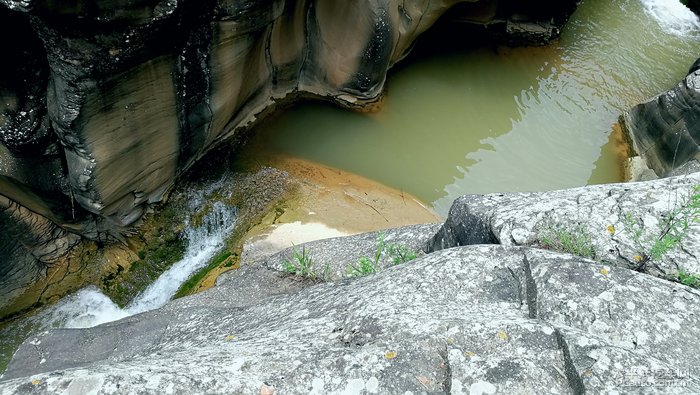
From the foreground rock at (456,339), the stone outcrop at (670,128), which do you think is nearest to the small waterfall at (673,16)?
the stone outcrop at (670,128)

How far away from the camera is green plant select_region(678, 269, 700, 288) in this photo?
3082mm

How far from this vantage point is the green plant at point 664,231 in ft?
10.6

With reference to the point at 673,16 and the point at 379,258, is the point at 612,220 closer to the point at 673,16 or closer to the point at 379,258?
the point at 379,258

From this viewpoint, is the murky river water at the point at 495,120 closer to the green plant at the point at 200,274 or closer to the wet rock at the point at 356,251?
the green plant at the point at 200,274

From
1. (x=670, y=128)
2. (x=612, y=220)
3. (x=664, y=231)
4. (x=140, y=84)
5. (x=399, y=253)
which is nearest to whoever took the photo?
(x=664, y=231)

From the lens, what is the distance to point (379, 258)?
494cm

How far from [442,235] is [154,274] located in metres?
4.37

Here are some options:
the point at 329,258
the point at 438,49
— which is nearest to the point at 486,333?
the point at 329,258

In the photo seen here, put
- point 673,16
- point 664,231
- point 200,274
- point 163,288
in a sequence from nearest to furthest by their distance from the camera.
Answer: point 664,231 → point 200,274 → point 163,288 → point 673,16

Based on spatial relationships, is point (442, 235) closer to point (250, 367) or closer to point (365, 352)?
point (365, 352)

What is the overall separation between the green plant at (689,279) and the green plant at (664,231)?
15 cm

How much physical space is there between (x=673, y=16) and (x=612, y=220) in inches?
449

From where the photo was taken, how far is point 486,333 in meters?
2.64

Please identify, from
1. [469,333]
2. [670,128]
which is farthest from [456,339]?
[670,128]
